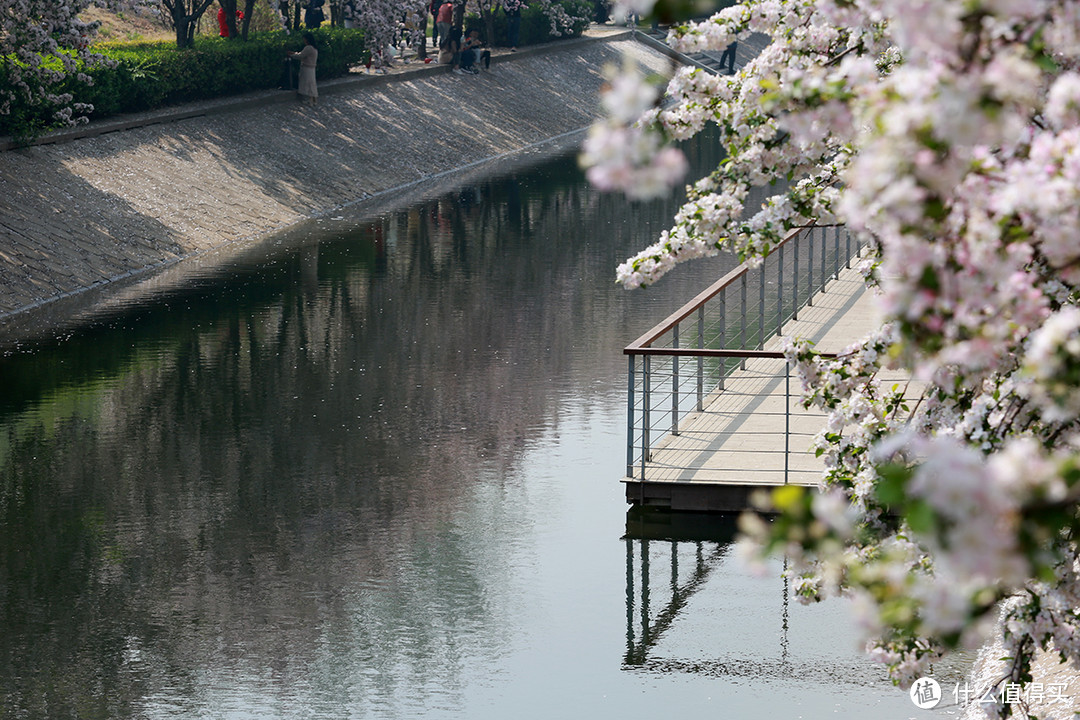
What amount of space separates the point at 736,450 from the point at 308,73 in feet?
84.7

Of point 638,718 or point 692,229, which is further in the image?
point 638,718

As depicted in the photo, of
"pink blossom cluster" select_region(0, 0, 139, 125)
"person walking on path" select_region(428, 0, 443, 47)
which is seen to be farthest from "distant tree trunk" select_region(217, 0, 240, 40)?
"person walking on path" select_region(428, 0, 443, 47)

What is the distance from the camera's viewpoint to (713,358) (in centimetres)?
→ 1762

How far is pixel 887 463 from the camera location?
21.8 ft

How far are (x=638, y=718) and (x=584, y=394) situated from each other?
7569mm

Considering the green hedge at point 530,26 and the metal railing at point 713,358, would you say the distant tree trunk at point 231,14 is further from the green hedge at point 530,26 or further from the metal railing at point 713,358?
the metal railing at point 713,358

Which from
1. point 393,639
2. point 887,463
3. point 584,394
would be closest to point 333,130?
point 584,394

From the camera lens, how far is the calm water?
30.1 ft

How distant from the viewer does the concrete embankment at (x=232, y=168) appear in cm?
2297

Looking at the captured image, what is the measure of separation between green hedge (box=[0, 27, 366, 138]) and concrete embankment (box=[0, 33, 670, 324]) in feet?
2.13

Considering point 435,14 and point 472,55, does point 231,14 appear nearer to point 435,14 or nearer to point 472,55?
point 472,55

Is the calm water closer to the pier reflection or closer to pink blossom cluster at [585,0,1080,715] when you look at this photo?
the pier reflection

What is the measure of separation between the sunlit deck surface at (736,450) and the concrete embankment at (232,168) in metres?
10.1

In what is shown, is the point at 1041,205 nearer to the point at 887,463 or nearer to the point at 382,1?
the point at 887,463
